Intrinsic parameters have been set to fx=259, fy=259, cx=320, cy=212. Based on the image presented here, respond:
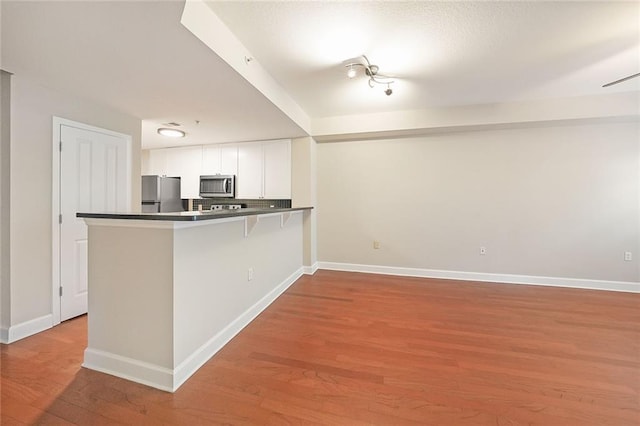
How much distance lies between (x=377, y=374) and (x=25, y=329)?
9.93 feet

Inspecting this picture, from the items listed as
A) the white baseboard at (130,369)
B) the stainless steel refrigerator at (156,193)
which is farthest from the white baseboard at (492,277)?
the white baseboard at (130,369)

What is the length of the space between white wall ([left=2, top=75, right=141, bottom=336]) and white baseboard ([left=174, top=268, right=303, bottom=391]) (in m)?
1.76

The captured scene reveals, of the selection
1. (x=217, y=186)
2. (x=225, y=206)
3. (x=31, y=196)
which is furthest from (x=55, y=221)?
(x=225, y=206)

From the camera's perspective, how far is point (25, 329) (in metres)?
2.27

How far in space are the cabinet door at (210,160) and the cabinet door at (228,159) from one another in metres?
0.08

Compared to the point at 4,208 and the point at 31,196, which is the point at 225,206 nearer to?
the point at 31,196

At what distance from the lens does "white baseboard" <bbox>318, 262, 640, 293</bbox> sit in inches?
139

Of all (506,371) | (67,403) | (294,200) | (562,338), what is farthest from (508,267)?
(67,403)

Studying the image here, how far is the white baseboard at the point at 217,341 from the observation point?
1724 millimetres

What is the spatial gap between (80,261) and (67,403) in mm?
1670

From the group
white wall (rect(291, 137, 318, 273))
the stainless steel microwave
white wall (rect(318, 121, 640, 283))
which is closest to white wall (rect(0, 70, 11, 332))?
the stainless steel microwave

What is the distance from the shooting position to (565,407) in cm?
152

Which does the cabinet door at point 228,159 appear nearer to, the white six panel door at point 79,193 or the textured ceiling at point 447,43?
the white six panel door at point 79,193

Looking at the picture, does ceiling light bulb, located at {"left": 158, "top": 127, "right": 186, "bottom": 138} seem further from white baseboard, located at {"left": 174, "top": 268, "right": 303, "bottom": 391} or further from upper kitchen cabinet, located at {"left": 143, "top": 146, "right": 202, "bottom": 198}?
white baseboard, located at {"left": 174, "top": 268, "right": 303, "bottom": 391}
